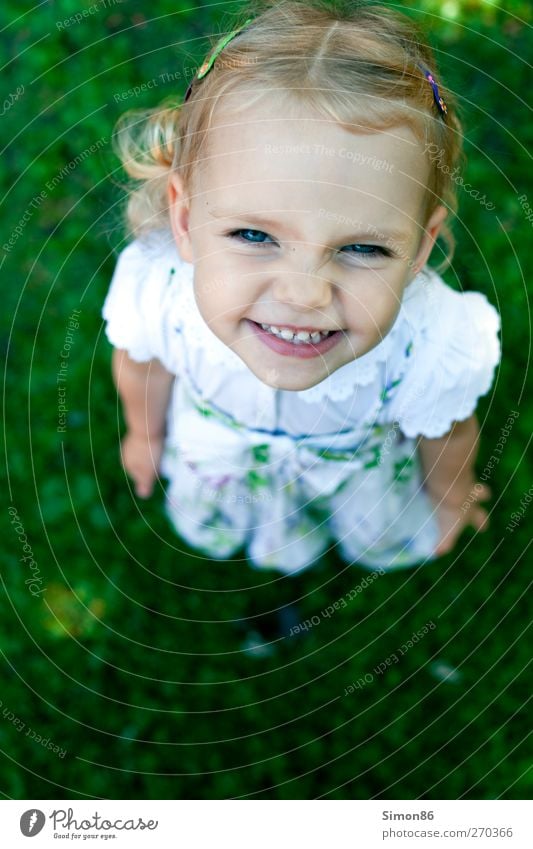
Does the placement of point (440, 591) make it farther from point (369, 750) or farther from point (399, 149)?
point (399, 149)

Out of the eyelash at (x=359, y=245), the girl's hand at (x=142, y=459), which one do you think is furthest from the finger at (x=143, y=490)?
the eyelash at (x=359, y=245)

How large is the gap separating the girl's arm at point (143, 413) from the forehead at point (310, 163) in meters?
0.54

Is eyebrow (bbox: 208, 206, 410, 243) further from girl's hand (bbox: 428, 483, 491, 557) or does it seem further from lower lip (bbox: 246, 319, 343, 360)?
girl's hand (bbox: 428, 483, 491, 557)

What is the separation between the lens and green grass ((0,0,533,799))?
1610 millimetres

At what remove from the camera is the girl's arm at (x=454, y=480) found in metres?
1.45

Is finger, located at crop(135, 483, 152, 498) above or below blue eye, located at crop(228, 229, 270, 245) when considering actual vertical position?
above

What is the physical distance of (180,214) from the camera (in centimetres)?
102

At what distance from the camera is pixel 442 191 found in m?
1.04

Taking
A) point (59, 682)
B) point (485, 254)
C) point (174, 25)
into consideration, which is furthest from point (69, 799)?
point (174, 25)

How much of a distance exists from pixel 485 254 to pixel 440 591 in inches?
27.2

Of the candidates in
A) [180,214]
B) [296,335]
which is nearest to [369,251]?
[296,335]

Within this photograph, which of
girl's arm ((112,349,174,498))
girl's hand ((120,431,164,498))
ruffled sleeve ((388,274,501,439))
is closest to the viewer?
ruffled sleeve ((388,274,501,439))

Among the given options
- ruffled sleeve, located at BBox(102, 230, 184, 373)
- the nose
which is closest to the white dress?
ruffled sleeve, located at BBox(102, 230, 184, 373)

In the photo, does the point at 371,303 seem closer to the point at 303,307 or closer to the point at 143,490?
the point at 303,307
